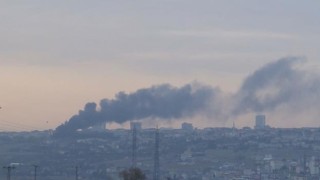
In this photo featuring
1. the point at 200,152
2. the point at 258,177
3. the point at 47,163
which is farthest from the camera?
the point at 200,152

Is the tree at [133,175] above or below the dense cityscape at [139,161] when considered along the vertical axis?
below

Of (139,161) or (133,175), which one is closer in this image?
(133,175)

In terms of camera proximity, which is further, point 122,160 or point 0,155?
point 122,160

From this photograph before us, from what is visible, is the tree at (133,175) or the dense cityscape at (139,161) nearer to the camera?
the tree at (133,175)

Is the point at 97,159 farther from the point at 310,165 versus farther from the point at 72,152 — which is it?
the point at 310,165

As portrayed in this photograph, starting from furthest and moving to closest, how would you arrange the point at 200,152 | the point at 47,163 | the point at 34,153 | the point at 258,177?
1. the point at 200,152
2. the point at 34,153
3. the point at 47,163
4. the point at 258,177

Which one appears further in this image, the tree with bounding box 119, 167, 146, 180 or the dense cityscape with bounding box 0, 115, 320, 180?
the dense cityscape with bounding box 0, 115, 320, 180

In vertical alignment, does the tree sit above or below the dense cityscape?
below

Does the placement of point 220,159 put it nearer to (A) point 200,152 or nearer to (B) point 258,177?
(A) point 200,152

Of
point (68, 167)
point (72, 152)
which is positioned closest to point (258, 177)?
point (68, 167)
